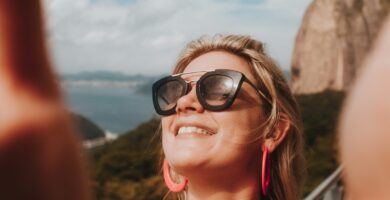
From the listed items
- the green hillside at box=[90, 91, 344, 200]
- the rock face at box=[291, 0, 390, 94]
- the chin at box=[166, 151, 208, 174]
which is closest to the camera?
the chin at box=[166, 151, 208, 174]

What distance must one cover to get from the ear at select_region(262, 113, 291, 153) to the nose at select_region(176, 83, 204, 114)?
221mm

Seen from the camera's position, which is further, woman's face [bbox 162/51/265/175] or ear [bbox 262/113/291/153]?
ear [bbox 262/113/291/153]

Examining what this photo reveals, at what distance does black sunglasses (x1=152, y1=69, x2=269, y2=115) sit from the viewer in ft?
5.10

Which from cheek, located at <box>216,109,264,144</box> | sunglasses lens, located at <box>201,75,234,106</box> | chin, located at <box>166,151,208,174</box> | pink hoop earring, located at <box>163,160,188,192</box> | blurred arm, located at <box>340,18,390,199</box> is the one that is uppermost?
blurred arm, located at <box>340,18,390,199</box>

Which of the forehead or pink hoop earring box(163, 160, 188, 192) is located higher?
the forehead

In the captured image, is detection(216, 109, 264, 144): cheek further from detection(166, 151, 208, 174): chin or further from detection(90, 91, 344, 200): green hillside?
detection(90, 91, 344, 200): green hillside

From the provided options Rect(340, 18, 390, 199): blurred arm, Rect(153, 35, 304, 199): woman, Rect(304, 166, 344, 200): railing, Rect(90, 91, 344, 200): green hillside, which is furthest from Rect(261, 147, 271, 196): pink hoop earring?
Rect(90, 91, 344, 200): green hillside

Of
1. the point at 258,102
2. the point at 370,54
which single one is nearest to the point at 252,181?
the point at 258,102

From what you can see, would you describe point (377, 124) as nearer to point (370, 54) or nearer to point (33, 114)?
point (370, 54)

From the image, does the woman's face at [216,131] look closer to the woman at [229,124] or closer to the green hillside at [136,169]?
the woman at [229,124]

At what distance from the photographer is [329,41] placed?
34656 millimetres

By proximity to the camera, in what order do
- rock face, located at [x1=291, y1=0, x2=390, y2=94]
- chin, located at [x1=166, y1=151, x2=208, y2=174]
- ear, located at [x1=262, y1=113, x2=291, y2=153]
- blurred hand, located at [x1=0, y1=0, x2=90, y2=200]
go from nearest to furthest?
blurred hand, located at [x1=0, y1=0, x2=90, y2=200], chin, located at [x1=166, y1=151, x2=208, y2=174], ear, located at [x1=262, y1=113, x2=291, y2=153], rock face, located at [x1=291, y1=0, x2=390, y2=94]

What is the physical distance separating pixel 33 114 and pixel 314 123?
19.0 meters

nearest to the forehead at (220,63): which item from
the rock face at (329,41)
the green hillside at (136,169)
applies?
the green hillside at (136,169)
